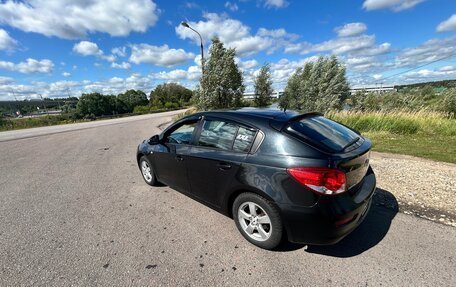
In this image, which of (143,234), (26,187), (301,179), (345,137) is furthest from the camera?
(26,187)

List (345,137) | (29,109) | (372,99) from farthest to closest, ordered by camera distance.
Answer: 1. (29,109)
2. (372,99)
3. (345,137)

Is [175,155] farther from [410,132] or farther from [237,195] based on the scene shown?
[410,132]

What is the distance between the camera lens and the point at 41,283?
88.7 inches

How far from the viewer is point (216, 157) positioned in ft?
9.52

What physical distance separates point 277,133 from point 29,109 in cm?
11969

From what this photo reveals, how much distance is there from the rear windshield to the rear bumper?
1.78ft

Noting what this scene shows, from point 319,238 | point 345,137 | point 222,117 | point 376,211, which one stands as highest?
point 222,117

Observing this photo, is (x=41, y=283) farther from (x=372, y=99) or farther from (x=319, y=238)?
(x=372, y=99)

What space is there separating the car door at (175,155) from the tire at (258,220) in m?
1.07

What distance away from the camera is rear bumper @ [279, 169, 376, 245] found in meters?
2.19

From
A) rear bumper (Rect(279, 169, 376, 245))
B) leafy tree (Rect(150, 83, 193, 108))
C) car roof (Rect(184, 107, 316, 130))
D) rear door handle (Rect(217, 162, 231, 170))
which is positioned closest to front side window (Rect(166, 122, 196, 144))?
car roof (Rect(184, 107, 316, 130))

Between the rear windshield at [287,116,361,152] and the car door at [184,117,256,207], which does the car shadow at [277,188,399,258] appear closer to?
the car door at [184,117,256,207]

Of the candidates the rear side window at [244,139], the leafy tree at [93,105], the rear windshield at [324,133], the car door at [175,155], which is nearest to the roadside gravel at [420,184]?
the rear windshield at [324,133]

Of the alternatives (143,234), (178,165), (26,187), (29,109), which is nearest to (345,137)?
(178,165)
